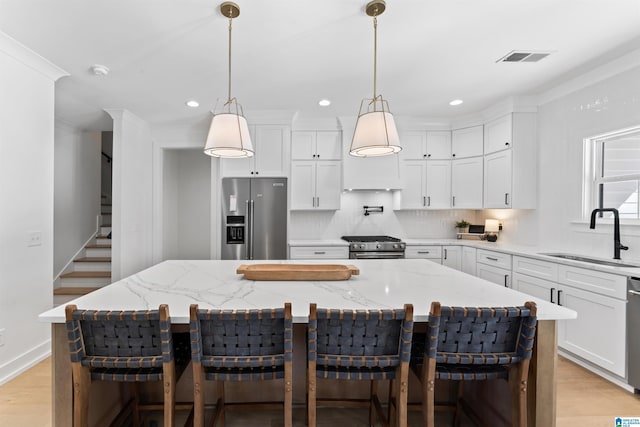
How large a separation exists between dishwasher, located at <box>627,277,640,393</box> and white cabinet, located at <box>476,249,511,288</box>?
110 cm

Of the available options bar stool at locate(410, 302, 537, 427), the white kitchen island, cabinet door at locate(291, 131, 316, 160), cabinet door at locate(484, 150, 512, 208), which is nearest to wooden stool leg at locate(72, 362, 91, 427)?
the white kitchen island

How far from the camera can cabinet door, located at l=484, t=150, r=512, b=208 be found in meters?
3.67

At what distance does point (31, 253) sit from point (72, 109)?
2.15 meters

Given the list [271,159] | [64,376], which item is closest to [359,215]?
[271,159]

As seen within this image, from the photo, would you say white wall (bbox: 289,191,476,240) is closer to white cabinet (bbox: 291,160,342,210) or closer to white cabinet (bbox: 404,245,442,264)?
white cabinet (bbox: 291,160,342,210)

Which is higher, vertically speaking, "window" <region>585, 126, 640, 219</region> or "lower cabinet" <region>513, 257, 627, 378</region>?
"window" <region>585, 126, 640, 219</region>

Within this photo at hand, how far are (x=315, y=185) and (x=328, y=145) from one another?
58 centimetres

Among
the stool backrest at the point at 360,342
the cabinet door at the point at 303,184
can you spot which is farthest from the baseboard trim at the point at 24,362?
the cabinet door at the point at 303,184

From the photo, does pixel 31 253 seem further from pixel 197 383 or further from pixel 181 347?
pixel 197 383

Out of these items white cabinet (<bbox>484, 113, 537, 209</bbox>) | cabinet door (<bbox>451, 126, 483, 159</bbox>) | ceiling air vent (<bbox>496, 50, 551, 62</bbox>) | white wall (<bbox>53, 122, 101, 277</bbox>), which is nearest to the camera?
ceiling air vent (<bbox>496, 50, 551, 62</bbox>)

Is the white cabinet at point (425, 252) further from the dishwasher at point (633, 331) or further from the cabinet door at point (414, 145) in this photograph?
the dishwasher at point (633, 331)

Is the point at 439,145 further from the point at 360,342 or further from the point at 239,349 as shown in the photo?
the point at 239,349

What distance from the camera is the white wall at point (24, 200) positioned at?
94.0 inches

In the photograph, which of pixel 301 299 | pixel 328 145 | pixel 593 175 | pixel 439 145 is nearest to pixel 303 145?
pixel 328 145
